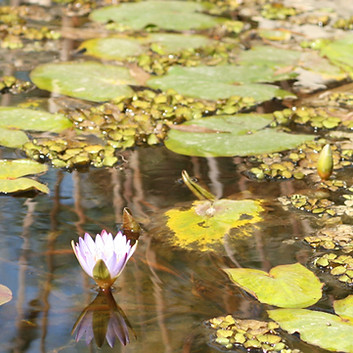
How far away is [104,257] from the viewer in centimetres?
162

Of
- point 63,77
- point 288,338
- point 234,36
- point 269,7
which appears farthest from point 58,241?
point 269,7

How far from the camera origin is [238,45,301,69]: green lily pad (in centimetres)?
335

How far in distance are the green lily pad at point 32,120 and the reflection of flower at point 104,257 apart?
1048 millimetres

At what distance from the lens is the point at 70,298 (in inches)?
64.7

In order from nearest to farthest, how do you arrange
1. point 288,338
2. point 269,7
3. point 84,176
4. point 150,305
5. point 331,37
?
1. point 288,338
2. point 150,305
3. point 84,176
4. point 331,37
5. point 269,7

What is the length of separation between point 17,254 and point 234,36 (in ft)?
7.50

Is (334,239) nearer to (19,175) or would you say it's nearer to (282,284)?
(282,284)

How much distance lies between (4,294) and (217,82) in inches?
66.6

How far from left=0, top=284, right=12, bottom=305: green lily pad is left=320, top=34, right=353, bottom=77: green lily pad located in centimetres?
212

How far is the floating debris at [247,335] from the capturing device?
58.4 inches

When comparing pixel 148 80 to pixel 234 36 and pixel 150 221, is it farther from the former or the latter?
pixel 150 221

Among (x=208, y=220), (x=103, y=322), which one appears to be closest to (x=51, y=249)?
(x=103, y=322)

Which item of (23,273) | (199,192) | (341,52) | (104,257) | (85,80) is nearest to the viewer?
(104,257)

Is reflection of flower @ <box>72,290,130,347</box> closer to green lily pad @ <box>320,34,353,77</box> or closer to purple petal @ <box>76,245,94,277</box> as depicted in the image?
purple petal @ <box>76,245,94,277</box>
